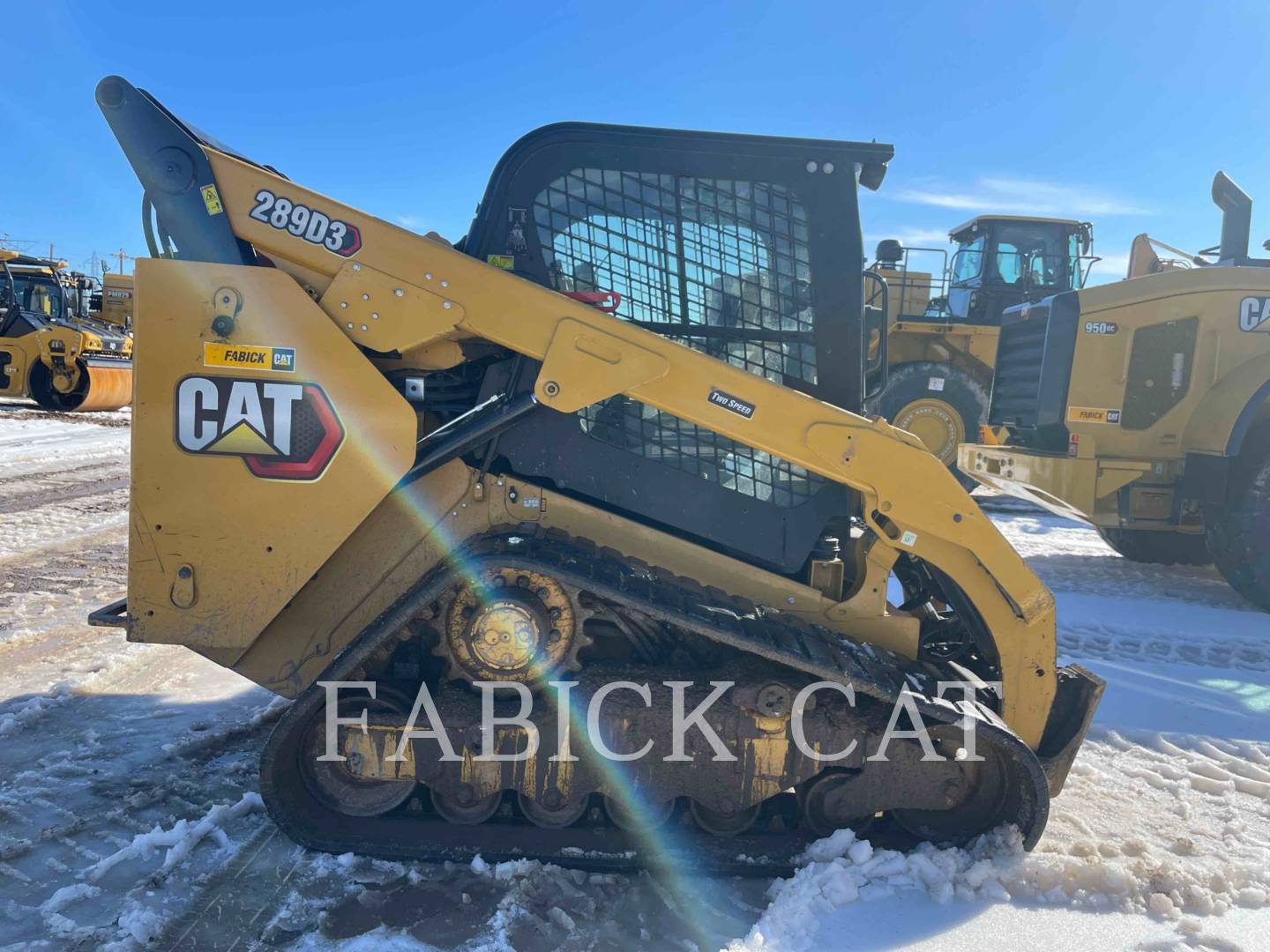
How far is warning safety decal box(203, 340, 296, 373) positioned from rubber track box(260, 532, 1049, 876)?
0.83m

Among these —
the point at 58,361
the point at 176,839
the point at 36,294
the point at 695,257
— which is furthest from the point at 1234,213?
the point at 36,294

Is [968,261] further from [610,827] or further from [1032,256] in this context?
[610,827]

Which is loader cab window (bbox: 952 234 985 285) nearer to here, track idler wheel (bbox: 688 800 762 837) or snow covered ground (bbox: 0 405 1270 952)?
snow covered ground (bbox: 0 405 1270 952)

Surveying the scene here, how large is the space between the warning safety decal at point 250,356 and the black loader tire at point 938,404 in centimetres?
868

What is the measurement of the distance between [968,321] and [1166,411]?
4.74 meters

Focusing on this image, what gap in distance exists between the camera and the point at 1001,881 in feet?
8.44

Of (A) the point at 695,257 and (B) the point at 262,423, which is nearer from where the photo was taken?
(B) the point at 262,423

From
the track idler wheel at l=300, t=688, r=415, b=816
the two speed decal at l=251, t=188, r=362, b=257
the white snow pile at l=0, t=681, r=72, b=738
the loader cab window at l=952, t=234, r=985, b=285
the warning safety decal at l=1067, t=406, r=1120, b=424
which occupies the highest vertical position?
the loader cab window at l=952, t=234, r=985, b=285

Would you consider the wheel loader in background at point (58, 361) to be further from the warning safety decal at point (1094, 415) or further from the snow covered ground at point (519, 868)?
the warning safety decal at point (1094, 415)

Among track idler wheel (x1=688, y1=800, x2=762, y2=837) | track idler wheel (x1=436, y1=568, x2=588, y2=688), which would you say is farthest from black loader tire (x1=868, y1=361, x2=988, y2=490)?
track idler wheel (x1=436, y1=568, x2=588, y2=688)

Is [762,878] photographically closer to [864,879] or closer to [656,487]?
[864,879]

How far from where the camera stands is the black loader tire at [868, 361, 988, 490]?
10.2m

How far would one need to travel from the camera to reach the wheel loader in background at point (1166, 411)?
5.73 metres

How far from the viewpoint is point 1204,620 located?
17.3 ft
